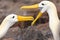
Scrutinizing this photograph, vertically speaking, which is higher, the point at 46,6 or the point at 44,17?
the point at 46,6

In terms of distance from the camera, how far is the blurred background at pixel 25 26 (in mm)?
3693

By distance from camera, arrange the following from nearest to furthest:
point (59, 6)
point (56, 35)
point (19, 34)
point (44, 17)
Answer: point (56, 35) → point (19, 34) → point (44, 17) → point (59, 6)

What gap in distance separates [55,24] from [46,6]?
0.29 m

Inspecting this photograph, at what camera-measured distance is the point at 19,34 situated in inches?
154

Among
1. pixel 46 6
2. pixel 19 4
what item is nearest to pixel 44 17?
pixel 19 4

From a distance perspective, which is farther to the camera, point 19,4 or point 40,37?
point 19,4

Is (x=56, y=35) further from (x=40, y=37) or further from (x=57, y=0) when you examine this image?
(x=57, y=0)

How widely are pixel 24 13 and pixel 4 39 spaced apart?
1.04m

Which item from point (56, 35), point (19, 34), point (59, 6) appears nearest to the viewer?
point (56, 35)

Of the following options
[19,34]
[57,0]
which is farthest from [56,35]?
[57,0]

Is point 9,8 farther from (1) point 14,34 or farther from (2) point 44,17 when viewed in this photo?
(1) point 14,34

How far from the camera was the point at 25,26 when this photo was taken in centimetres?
448

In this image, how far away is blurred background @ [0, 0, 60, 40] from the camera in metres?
3.69

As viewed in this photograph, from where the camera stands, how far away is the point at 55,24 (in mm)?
3408
